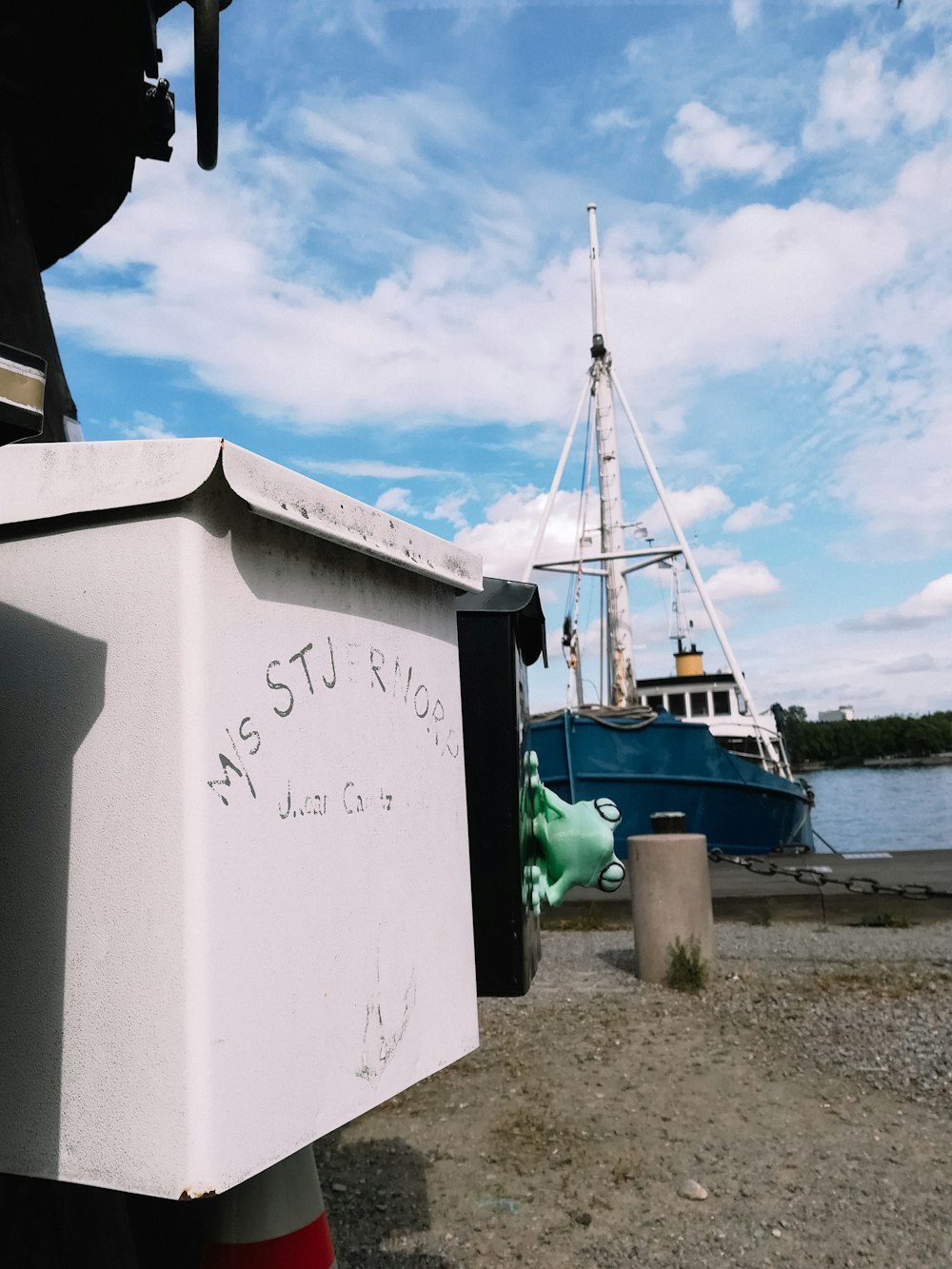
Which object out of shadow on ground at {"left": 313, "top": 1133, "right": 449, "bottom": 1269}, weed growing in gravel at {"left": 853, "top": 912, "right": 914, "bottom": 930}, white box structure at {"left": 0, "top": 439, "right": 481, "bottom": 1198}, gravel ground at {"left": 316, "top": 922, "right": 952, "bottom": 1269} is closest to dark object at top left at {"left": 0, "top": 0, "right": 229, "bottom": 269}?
white box structure at {"left": 0, "top": 439, "right": 481, "bottom": 1198}

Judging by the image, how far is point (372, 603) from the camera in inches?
60.4

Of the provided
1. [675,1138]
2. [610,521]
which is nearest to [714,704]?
[610,521]

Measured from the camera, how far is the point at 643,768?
47.4ft

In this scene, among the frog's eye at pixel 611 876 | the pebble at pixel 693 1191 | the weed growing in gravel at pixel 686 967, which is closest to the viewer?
the frog's eye at pixel 611 876

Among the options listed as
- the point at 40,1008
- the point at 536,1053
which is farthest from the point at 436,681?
the point at 536,1053

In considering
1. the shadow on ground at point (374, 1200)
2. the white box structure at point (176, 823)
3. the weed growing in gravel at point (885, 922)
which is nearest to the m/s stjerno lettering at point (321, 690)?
the white box structure at point (176, 823)

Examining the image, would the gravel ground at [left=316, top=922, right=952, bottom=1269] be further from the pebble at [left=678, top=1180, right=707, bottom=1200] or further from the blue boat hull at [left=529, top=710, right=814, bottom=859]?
the blue boat hull at [left=529, top=710, right=814, bottom=859]

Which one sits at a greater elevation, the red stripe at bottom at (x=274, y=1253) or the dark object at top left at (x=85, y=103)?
the dark object at top left at (x=85, y=103)

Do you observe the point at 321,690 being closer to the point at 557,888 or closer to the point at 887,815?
→ the point at 557,888

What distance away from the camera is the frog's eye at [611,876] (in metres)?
2.11

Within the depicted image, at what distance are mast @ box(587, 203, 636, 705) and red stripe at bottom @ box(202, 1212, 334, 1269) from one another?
642 inches

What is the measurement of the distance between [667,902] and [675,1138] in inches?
87.6

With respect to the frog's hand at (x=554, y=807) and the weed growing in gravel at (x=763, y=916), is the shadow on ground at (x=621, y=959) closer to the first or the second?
the weed growing in gravel at (x=763, y=916)

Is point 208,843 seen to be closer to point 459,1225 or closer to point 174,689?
point 174,689
